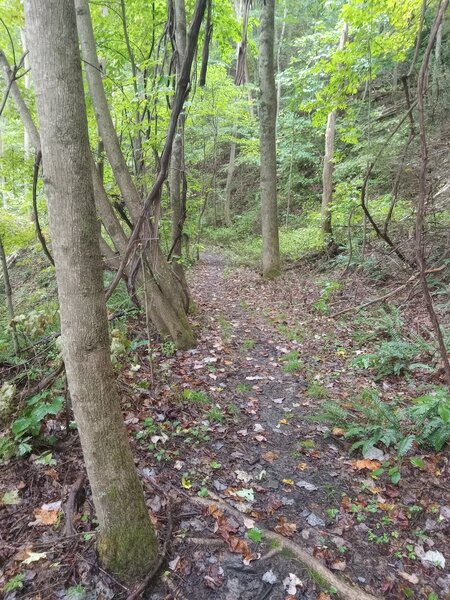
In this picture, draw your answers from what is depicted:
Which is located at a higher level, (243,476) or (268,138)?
(268,138)

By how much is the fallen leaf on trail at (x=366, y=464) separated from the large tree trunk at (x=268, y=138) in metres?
6.61

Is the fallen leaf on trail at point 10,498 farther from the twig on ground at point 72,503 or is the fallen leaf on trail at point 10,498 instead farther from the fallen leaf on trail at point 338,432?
the fallen leaf on trail at point 338,432

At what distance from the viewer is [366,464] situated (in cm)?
330

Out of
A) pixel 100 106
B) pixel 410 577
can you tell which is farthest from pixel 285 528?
pixel 100 106

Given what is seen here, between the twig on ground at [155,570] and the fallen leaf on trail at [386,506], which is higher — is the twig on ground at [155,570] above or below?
above

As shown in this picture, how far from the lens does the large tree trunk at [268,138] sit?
8.56 m

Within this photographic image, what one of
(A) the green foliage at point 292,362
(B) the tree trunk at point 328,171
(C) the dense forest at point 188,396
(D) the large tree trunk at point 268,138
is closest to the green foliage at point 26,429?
(C) the dense forest at point 188,396

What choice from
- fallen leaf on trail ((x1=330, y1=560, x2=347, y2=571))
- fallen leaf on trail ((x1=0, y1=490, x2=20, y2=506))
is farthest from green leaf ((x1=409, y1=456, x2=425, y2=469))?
fallen leaf on trail ((x1=0, y1=490, x2=20, y2=506))

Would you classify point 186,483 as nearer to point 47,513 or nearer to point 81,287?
point 47,513

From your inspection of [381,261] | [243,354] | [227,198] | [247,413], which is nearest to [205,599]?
[247,413]

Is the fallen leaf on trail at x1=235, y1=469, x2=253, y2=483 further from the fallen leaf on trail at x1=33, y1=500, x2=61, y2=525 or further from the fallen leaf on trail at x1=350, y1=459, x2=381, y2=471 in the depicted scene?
the fallen leaf on trail at x1=33, y1=500, x2=61, y2=525

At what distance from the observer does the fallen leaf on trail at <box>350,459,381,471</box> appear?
3.27 m

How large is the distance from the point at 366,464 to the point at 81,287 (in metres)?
2.85

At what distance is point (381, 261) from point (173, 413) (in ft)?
18.1
